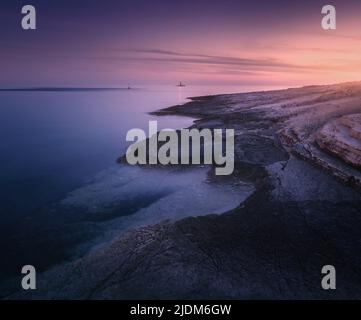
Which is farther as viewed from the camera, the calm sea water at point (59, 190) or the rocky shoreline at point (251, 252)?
the calm sea water at point (59, 190)

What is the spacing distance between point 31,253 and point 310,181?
8.73 metres

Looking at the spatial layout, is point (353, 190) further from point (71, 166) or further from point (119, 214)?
point (71, 166)

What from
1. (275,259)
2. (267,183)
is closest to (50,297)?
(275,259)

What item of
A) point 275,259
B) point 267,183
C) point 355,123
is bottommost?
point 275,259

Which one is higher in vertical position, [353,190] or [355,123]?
[355,123]

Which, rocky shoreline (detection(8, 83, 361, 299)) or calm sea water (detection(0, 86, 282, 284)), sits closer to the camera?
rocky shoreline (detection(8, 83, 361, 299))

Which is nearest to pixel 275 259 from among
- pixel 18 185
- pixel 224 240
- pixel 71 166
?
pixel 224 240

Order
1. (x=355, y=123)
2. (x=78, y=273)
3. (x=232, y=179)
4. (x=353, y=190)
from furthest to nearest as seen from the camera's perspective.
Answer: (x=355, y=123) < (x=232, y=179) < (x=353, y=190) < (x=78, y=273)

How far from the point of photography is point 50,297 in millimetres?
6465

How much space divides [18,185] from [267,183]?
10.4m

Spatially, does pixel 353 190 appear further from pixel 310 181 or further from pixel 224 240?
pixel 224 240

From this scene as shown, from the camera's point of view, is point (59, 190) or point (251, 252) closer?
point (251, 252)
